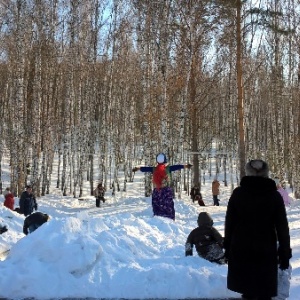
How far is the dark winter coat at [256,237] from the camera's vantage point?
4.15 metres

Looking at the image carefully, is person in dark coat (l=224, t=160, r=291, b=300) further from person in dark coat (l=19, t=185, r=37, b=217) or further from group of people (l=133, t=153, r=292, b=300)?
person in dark coat (l=19, t=185, r=37, b=217)

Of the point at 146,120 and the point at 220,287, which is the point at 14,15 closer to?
the point at 146,120

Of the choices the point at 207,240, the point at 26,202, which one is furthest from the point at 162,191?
the point at 207,240

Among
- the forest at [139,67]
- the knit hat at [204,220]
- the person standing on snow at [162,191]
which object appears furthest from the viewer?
the forest at [139,67]

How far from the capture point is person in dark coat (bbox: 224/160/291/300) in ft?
13.6

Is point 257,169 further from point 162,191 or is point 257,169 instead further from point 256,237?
point 162,191

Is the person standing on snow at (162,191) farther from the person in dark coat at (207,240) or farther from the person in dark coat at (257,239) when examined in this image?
the person in dark coat at (257,239)

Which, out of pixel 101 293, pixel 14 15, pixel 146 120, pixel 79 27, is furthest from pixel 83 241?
pixel 79 27

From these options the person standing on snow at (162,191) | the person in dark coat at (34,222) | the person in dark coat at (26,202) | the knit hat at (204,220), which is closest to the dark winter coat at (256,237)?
the knit hat at (204,220)

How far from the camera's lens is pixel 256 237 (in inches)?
165

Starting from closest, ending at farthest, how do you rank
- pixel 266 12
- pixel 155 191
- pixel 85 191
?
pixel 155 191
pixel 266 12
pixel 85 191

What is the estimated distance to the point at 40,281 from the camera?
6109 mm

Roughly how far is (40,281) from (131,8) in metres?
22.0

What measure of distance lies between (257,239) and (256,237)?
0.02 m
